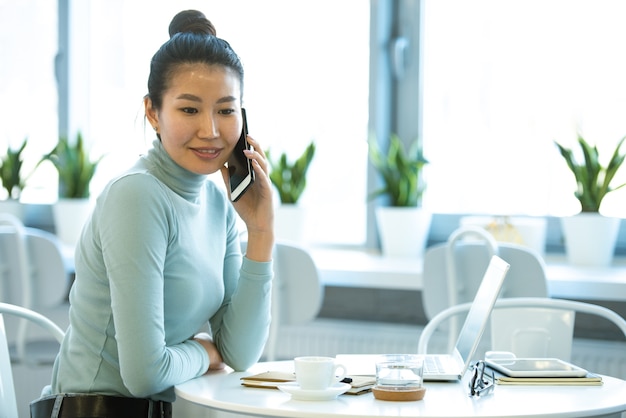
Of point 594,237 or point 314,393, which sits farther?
point 594,237

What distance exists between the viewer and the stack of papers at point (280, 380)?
151cm

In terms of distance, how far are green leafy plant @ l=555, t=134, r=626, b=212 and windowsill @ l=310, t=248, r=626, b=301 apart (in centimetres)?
23

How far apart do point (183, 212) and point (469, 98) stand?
7.31 feet

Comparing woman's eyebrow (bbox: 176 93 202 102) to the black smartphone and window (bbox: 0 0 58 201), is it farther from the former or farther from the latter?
window (bbox: 0 0 58 201)

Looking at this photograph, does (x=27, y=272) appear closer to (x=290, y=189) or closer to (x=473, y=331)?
(x=290, y=189)

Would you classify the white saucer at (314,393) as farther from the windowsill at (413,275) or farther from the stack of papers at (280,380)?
the windowsill at (413,275)

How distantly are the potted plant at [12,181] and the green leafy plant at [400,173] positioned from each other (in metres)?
1.57

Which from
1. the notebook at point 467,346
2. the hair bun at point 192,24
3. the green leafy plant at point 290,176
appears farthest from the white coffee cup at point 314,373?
the green leafy plant at point 290,176

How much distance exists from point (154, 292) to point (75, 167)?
2726mm

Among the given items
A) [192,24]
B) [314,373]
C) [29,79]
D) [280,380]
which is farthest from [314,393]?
[29,79]

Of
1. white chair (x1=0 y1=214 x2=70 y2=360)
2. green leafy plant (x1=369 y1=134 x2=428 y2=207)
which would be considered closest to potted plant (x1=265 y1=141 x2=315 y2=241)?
green leafy plant (x1=369 y1=134 x2=428 y2=207)

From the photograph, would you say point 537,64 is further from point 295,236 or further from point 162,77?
point 162,77

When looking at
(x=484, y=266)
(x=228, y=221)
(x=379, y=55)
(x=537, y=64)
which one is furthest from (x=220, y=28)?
(x=228, y=221)

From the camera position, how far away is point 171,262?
5.41 feet
